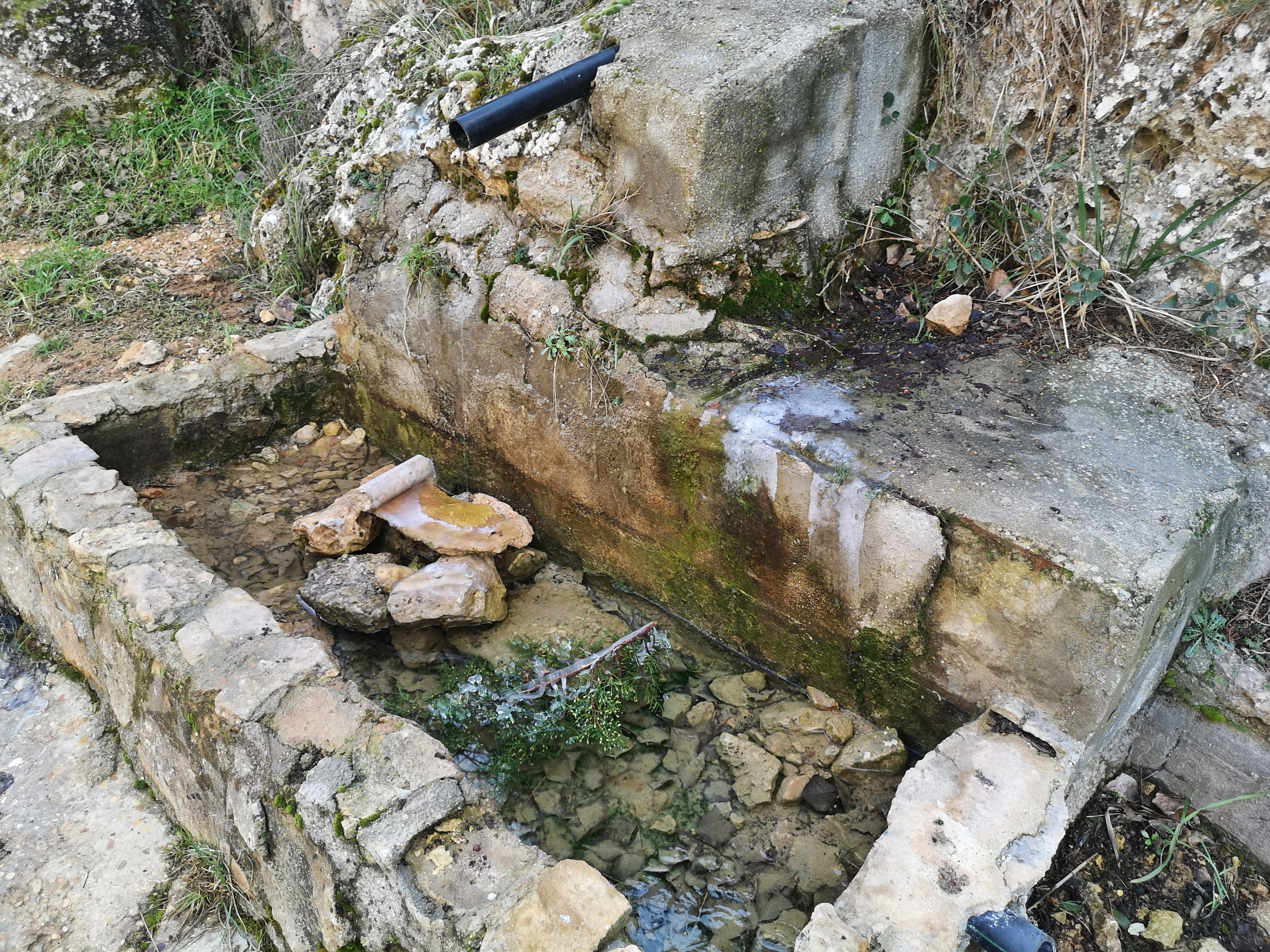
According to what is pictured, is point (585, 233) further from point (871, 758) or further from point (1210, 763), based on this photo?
point (1210, 763)

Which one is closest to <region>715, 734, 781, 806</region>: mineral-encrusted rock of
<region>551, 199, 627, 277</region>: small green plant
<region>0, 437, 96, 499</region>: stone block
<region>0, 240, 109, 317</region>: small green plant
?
<region>551, 199, 627, 277</region>: small green plant

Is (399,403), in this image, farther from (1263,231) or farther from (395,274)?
(1263,231)

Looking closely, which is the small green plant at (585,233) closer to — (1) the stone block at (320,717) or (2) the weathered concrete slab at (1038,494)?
(2) the weathered concrete slab at (1038,494)

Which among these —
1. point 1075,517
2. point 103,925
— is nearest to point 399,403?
point 103,925

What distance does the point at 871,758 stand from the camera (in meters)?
2.29

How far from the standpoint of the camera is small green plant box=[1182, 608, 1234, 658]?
218 centimetres

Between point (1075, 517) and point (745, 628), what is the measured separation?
104cm

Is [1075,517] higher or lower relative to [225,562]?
higher

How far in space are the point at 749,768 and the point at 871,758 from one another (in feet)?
1.11

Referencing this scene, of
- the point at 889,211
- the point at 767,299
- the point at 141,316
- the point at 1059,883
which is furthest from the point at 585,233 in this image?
the point at 141,316

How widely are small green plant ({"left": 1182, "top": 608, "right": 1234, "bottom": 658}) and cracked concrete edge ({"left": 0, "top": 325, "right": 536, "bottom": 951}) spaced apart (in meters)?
1.85

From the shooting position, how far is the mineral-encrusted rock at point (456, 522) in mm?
2930

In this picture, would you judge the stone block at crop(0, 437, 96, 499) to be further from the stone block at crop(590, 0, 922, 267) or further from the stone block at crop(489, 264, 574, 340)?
the stone block at crop(590, 0, 922, 267)

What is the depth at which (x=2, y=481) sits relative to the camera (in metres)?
2.84
